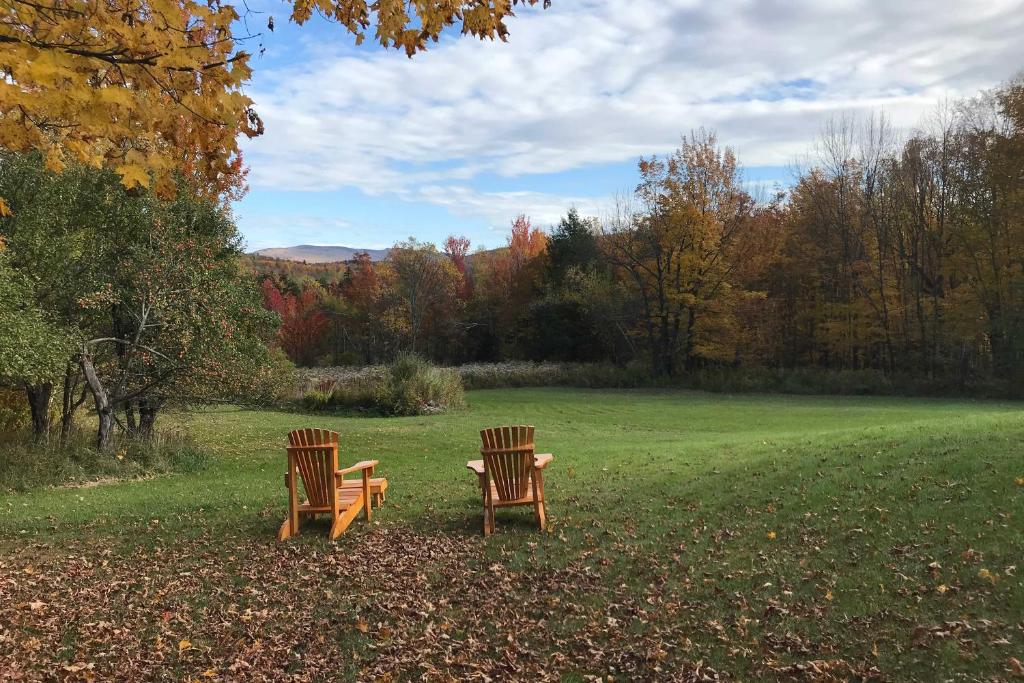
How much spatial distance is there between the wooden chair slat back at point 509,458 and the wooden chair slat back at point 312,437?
1.52 m

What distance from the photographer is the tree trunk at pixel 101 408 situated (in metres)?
12.6

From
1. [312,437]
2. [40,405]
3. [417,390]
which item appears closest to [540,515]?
[312,437]

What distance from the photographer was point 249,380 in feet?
45.8

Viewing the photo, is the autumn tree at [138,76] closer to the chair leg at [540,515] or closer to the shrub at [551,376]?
the chair leg at [540,515]

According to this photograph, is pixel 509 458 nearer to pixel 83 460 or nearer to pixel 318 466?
pixel 318 466

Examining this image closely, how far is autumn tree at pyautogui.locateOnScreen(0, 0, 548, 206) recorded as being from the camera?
3039 mm

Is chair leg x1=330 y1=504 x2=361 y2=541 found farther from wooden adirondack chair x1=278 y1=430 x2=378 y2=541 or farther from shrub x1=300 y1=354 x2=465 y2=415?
shrub x1=300 y1=354 x2=465 y2=415

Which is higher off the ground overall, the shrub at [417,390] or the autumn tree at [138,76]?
the autumn tree at [138,76]

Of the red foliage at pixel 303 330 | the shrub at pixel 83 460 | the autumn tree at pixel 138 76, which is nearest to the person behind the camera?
the autumn tree at pixel 138 76

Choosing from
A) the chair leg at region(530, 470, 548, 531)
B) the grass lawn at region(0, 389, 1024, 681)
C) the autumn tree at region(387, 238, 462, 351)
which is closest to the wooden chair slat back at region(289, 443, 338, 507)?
the grass lawn at region(0, 389, 1024, 681)

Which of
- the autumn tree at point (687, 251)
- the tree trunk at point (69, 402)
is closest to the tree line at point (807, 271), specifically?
the autumn tree at point (687, 251)

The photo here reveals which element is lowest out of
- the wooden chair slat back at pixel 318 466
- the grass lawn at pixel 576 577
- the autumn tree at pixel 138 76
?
the grass lawn at pixel 576 577

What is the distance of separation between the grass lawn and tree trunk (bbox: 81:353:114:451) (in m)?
2.62

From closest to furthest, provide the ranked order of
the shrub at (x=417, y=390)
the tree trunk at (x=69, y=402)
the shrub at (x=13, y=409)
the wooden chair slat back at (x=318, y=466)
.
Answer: the wooden chair slat back at (x=318, y=466) < the tree trunk at (x=69, y=402) < the shrub at (x=13, y=409) < the shrub at (x=417, y=390)
